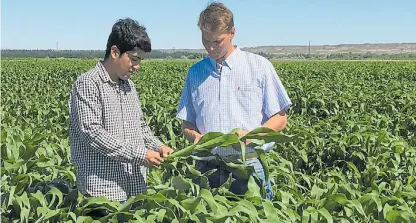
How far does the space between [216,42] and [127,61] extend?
538 millimetres

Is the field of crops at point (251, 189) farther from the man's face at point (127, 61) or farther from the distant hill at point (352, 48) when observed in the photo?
the distant hill at point (352, 48)

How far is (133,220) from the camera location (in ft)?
7.80

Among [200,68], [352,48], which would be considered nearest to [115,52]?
[200,68]

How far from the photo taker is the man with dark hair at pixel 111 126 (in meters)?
2.72

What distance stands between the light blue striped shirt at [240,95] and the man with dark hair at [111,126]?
53 cm

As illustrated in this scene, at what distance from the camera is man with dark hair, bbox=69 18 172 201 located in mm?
2725

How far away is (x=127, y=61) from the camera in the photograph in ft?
9.30

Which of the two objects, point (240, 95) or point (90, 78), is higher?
point (90, 78)

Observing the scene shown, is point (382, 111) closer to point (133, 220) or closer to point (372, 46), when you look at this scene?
point (133, 220)

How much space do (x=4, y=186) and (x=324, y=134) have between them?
14.4 ft

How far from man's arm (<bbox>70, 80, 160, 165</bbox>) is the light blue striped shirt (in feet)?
2.20

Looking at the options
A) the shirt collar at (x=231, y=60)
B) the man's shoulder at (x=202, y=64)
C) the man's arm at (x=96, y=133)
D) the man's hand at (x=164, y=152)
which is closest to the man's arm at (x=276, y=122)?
the shirt collar at (x=231, y=60)

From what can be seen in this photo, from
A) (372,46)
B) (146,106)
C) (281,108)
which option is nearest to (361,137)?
(281,108)

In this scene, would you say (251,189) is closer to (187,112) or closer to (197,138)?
(197,138)
